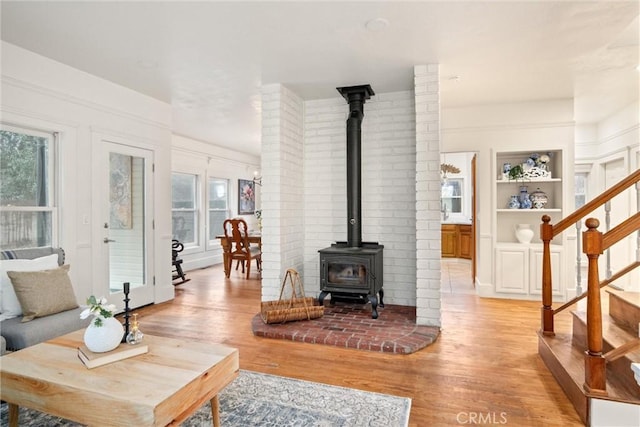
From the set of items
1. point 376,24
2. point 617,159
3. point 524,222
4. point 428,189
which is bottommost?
point 524,222

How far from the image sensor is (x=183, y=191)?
7.13m

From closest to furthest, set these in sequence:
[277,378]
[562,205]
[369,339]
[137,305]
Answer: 1. [277,378]
2. [369,339]
3. [137,305]
4. [562,205]

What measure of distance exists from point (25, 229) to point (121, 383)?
2.43 m

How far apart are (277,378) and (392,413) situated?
832mm

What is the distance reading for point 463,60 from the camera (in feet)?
11.0

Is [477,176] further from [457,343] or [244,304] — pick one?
[244,304]

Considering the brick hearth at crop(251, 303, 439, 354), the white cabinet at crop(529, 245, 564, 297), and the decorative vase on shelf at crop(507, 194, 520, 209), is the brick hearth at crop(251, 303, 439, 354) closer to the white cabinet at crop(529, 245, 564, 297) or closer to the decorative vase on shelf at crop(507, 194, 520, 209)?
the white cabinet at crop(529, 245, 564, 297)

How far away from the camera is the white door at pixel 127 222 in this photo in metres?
3.95

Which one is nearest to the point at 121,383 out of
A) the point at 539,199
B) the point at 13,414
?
the point at 13,414

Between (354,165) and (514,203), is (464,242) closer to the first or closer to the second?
(514,203)

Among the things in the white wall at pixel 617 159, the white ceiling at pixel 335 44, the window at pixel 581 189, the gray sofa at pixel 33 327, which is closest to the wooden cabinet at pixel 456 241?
the window at pixel 581 189

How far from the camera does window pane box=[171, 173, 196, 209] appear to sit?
696cm

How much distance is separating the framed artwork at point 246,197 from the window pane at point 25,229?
5118mm

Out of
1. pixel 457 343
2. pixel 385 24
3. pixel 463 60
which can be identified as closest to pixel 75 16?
pixel 385 24
